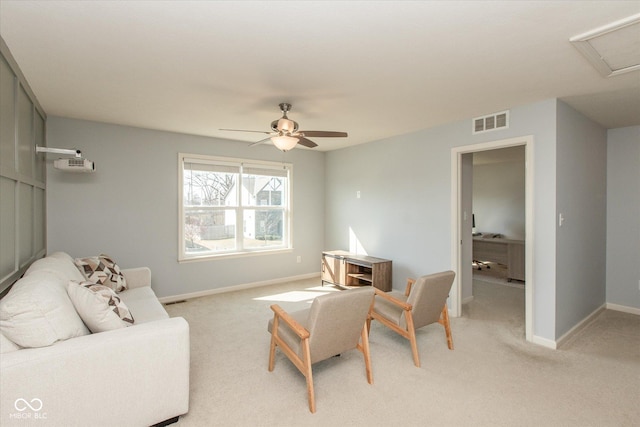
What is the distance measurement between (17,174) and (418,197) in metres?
4.22

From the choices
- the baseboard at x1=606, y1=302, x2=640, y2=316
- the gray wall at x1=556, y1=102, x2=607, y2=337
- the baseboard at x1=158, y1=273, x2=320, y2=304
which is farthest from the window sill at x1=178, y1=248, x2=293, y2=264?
the baseboard at x1=606, y1=302, x2=640, y2=316

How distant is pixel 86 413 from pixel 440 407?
7.05 feet

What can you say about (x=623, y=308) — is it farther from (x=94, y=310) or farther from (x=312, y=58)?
(x=94, y=310)

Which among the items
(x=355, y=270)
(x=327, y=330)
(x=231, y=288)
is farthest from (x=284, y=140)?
(x=231, y=288)

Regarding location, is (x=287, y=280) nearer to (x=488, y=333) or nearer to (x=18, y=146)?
(x=488, y=333)

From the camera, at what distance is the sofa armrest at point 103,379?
1537 mm

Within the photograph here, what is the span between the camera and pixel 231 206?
5113 mm

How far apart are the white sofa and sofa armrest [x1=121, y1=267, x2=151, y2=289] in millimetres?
1533

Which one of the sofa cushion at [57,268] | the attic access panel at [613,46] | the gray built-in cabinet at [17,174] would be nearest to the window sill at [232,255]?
the gray built-in cabinet at [17,174]

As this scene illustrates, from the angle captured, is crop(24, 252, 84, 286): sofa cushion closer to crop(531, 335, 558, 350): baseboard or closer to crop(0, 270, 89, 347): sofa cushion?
crop(0, 270, 89, 347): sofa cushion

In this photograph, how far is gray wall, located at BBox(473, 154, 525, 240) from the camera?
6402 millimetres

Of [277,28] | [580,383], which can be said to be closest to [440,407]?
[580,383]

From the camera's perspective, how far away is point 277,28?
1841 millimetres

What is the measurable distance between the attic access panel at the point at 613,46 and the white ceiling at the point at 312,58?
0.06 m
